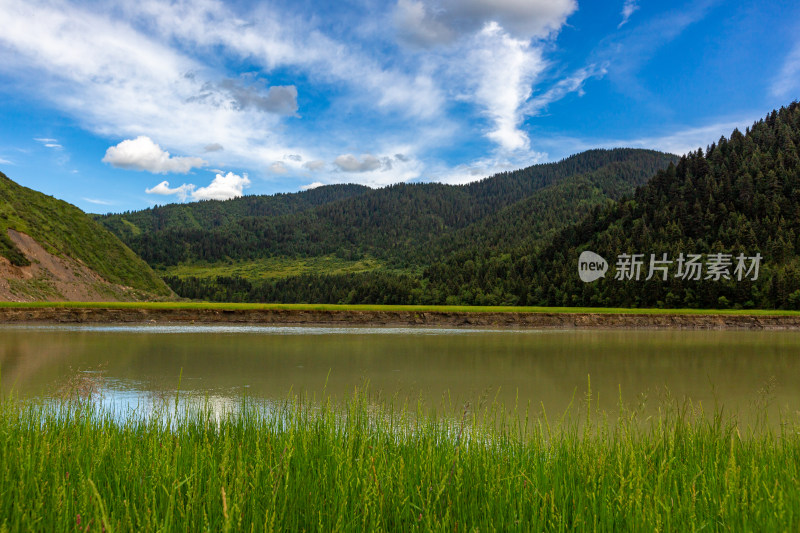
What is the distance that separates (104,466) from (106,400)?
5.50 metres

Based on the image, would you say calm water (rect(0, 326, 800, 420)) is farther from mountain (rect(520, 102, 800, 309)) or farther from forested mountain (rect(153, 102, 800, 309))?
forested mountain (rect(153, 102, 800, 309))

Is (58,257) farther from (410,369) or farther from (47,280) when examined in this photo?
(410,369)

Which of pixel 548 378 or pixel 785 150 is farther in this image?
pixel 785 150

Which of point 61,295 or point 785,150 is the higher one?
point 785,150

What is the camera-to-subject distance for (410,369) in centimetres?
1385

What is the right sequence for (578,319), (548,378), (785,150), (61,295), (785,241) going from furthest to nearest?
(785,150) → (785,241) → (61,295) → (578,319) → (548,378)

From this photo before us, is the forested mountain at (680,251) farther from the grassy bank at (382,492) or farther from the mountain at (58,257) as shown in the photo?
the grassy bank at (382,492)

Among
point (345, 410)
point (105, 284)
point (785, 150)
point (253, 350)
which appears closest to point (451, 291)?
point (105, 284)

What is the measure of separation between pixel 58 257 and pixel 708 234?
97280 mm

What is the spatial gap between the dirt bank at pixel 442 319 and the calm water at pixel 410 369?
12525mm

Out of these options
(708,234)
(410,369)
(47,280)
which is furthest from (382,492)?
(708,234)

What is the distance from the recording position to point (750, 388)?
11125 millimetres

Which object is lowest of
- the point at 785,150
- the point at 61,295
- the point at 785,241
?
the point at 61,295

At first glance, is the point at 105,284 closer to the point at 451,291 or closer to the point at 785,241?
the point at 451,291
